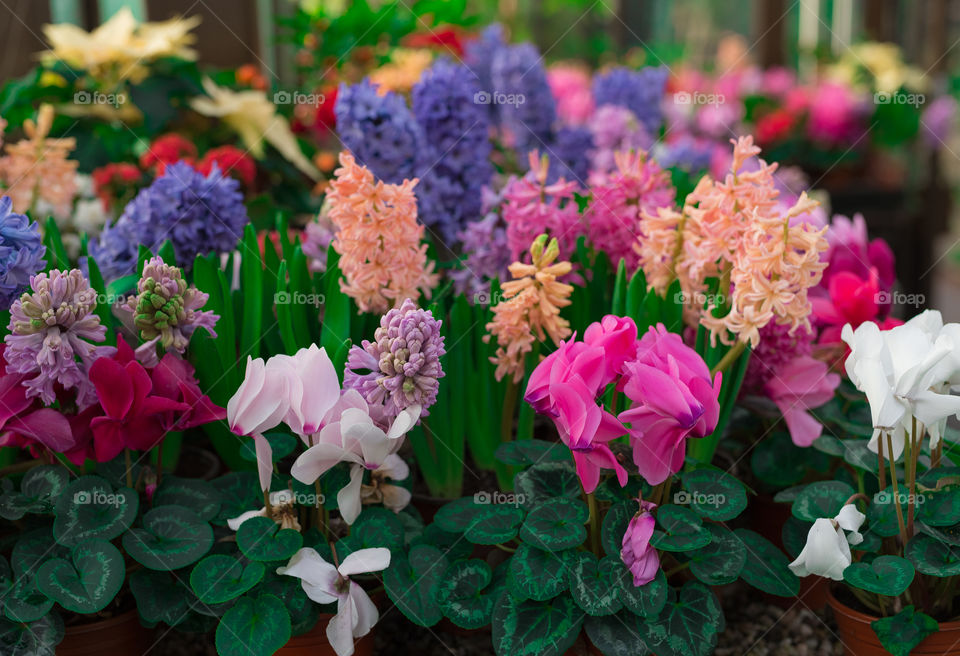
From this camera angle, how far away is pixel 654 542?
A: 0.88 metres

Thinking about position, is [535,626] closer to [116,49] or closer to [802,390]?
[802,390]

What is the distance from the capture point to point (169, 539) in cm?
94

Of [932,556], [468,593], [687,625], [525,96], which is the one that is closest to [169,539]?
[468,593]

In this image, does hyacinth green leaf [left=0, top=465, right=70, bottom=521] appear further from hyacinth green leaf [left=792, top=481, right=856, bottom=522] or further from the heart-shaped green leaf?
hyacinth green leaf [left=792, top=481, right=856, bottom=522]

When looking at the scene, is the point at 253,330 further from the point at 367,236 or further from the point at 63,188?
the point at 63,188

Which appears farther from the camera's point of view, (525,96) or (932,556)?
(525,96)

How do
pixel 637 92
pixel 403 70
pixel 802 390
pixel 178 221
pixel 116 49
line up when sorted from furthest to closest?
pixel 403 70, pixel 637 92, pixel 116 49, pixel 178 221, pixel 802 390

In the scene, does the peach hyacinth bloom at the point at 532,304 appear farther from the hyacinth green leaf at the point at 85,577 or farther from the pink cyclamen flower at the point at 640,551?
the hyacinth green leaf at the point at 85,577

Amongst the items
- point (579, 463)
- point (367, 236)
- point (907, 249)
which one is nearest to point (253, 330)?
point (367, 236)

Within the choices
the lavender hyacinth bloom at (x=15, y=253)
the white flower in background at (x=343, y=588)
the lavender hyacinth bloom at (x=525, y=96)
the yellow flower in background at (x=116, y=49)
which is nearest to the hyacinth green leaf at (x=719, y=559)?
the white flower in background at (x=343, y=588)

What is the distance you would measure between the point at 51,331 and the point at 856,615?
Answer: 37.3 inches

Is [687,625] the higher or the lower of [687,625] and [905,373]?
the lower

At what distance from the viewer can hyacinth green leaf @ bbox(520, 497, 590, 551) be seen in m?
0.88

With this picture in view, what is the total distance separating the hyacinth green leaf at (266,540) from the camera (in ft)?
2.90
